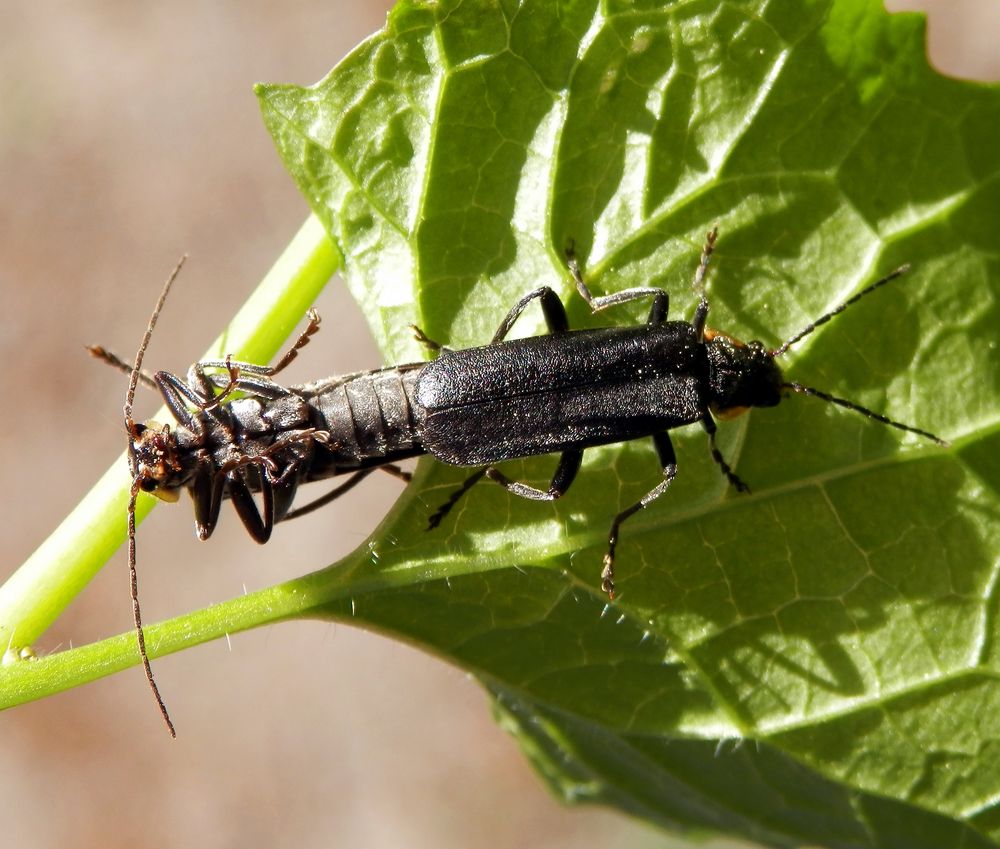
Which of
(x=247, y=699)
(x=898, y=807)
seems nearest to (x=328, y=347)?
(x=247, y=699)

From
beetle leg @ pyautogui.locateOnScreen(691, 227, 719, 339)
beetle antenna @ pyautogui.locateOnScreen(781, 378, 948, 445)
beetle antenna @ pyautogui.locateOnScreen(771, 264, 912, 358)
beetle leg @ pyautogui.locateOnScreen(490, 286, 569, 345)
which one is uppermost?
beetle leg @ pyautogui.locateOnScreen(490, 286, 569, 345)

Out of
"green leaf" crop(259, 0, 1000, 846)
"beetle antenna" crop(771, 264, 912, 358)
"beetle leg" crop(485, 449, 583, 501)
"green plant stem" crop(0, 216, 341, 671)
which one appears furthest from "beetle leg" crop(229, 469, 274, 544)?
"beetle antenna" crop(771, 264, 912, 358)

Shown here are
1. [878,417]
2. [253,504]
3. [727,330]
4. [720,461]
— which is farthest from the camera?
[253,504]

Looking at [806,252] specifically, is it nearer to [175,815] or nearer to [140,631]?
[140,631]

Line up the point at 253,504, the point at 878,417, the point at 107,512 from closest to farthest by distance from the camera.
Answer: the point at 107,512 < the point at 878,417 < the point at 253,504

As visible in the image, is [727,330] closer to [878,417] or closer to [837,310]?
[837,310]

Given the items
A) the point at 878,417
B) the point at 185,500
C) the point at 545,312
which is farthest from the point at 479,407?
the point at 185,500

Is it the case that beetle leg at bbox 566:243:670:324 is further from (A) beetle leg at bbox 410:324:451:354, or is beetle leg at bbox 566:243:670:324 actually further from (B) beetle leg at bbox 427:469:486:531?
(B) beetle leg at bbox 427:469:486:531
